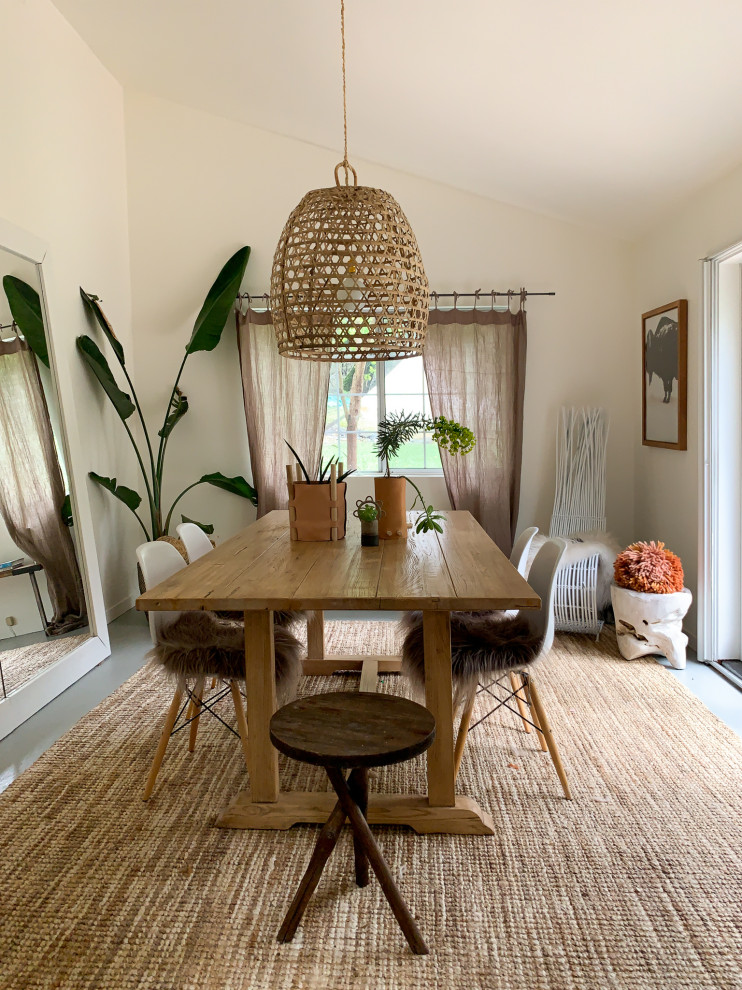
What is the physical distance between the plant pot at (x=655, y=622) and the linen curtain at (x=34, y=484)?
2.74 meters

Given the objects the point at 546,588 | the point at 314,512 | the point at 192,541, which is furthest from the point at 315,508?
the point at 546,588

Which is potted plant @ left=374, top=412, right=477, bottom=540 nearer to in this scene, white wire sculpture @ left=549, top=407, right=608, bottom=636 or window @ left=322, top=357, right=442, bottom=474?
white wire sculpture @ left=549, top=407, right=608, bottom=636

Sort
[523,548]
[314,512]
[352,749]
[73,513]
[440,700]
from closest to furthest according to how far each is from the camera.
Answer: [352,749] < [440,700] < [523,548] < [314,512] < [73,513]

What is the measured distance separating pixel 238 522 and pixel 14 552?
2.07 m

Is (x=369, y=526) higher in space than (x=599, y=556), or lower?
higher

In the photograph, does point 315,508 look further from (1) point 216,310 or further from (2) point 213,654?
(1) point 216,310

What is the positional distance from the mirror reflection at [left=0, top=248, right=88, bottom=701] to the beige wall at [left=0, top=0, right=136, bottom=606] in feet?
1.25

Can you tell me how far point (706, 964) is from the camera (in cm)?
168

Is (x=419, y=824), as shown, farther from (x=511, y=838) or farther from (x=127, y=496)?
(x=127, y=496)

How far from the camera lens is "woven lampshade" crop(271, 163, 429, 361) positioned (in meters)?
2.39

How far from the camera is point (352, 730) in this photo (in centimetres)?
179

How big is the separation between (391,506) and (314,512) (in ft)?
1.02

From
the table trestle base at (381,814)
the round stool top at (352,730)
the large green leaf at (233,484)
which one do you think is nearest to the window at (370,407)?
the large green leaf at (233,484)

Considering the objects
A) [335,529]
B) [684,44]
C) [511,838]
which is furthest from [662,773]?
→ [684,44]
